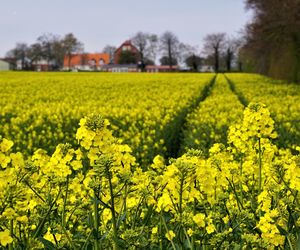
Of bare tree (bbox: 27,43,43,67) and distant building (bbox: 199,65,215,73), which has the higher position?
bare tree (bbox: 27,43,43,67)

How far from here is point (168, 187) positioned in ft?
6.66

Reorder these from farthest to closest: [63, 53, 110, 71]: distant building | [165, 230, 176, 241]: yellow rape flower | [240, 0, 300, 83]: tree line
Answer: [63, 53, 110, 71]: distant building, [240, 0, 300, 83]: tree line, [165, 230, 176, 241]: yellow rape flower

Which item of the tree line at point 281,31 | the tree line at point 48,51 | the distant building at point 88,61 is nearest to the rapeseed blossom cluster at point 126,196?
the tree line at point 281,31

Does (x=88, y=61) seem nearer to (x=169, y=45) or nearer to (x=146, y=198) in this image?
(x=169, y=45)

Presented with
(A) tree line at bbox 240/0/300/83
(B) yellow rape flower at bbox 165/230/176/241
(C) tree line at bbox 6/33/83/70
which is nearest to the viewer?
(B) yellow rape flower at bbox 165/230/176/241

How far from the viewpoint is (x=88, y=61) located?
421ft

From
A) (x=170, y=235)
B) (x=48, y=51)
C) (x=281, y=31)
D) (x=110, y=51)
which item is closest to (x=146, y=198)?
(x=170, y=235)

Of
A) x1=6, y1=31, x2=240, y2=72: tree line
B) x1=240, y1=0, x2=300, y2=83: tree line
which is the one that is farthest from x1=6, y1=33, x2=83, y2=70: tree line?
x1=240, y1=0, x2=300, y2=83: tree line

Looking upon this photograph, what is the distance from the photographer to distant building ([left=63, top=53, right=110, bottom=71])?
12494cm

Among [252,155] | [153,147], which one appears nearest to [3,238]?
[252,155]

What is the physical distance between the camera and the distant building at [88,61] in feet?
410

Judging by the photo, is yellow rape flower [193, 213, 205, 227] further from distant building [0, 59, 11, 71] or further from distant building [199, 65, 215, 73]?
distant building [199, 65, 215, 73]

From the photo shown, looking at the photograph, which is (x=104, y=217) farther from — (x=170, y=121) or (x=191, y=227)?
(x=170, y=121)

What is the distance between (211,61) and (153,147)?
97.9 meters
